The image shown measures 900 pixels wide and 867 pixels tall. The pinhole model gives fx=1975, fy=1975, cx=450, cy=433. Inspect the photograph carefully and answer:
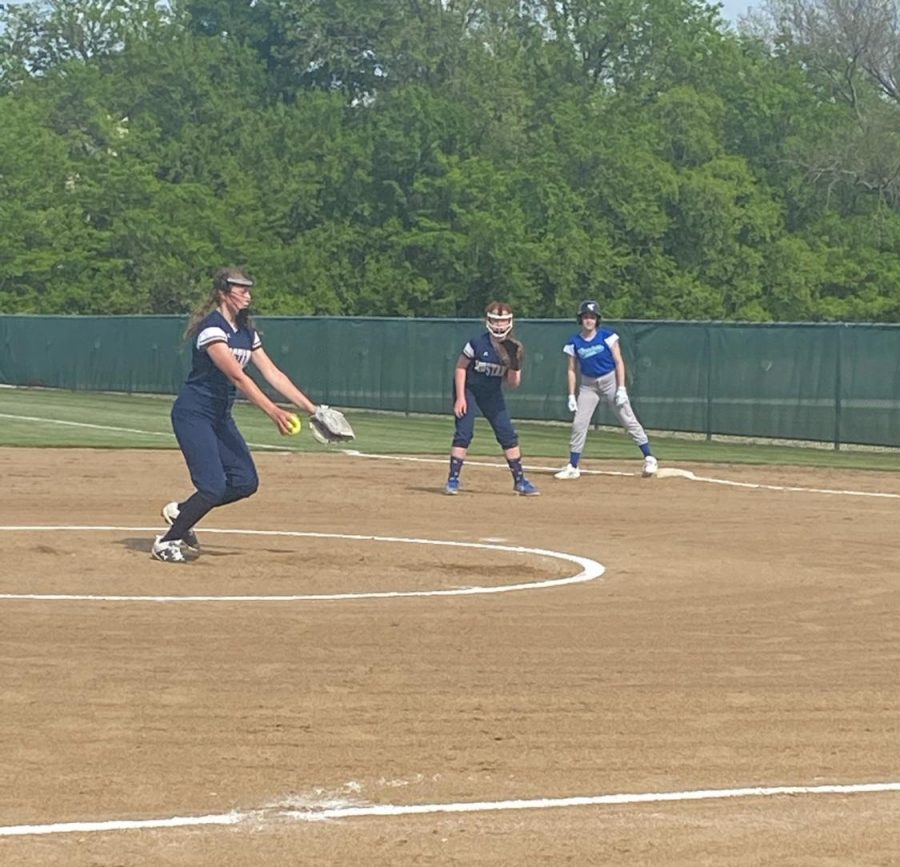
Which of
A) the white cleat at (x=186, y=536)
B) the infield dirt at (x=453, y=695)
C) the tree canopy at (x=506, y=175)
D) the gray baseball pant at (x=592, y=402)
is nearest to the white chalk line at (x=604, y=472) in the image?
the gray baseball pant at (x=592, y=402)

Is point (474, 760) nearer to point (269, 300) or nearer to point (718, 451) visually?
point (718, 451)

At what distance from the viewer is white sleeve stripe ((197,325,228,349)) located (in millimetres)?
12609

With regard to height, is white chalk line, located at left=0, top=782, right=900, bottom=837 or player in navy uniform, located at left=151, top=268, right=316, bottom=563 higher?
player in navy uniform, located at left=151, top=268, right=316, bottom=563

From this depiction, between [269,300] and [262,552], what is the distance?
4520 cm

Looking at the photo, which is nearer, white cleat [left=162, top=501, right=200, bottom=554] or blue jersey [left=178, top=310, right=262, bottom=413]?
blue jersey [left=178, top=310, right=262, bottom=413]

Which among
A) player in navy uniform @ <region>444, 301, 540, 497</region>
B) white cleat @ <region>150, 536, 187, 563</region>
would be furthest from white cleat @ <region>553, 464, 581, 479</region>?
white cleat @ <region>150, 536, 187, 563</region>

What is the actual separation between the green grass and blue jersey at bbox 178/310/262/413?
12424 millimetres

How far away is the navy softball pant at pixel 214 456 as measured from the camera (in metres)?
12.9

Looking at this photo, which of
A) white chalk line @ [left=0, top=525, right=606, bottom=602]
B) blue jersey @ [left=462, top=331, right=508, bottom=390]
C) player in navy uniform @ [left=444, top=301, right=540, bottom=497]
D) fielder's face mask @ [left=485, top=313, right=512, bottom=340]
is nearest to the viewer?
white chalk line @ [left=0, top=525, right=606, bottom=602]

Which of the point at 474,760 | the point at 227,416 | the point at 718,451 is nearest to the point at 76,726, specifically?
the point at 474,760

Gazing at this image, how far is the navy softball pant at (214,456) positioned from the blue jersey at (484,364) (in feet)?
18.6

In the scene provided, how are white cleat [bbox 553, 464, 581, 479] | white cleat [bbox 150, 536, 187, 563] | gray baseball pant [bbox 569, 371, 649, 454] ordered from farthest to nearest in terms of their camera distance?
1. white cleat [bbox 553, 464, 581, 479]
2. gray baseball pant [bbox 569, 371, 649, 454]
3. white cleat [bbox 150, 536, 187, 563]

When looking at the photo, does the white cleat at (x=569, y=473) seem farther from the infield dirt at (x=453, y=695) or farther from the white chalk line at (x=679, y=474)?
the infield dirt at (x=453, y=695)

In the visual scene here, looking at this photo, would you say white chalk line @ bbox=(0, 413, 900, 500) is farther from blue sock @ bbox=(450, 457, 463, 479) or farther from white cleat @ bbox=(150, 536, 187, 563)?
white cleat @ bbox=(150, 536, 187, 563)
